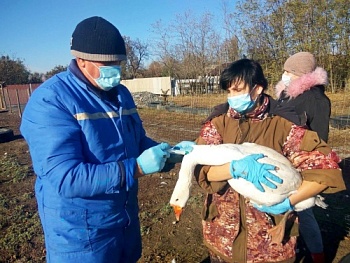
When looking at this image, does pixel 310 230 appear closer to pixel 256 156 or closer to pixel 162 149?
pixel 256 156

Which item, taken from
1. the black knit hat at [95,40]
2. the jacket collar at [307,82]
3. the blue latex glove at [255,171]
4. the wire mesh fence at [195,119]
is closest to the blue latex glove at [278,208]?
the blue latex glove at [255,171]

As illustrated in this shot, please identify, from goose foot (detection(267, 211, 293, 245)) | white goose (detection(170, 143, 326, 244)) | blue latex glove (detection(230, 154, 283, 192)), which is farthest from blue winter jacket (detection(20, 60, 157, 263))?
goose foot (detection(267, 211, 293, 245))

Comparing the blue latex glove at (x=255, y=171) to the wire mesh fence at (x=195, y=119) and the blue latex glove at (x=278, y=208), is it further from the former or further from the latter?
the wire mesh fence at (x=195, y=119)

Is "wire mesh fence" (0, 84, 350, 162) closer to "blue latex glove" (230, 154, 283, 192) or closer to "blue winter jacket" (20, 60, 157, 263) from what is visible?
"blue latex glove" (230, 154, 283, 192)

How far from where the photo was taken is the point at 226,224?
6.92ft

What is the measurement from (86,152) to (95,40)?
71cm

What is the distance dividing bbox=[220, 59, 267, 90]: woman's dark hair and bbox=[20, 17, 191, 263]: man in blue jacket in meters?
0.72

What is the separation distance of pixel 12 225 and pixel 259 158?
4.05m

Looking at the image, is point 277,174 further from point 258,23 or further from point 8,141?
point 258,23

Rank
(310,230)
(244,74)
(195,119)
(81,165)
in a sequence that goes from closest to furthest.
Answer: (81,165) → (244,74) → (310,230) → (195,119)

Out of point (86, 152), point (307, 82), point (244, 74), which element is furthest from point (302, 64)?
point (86, 152)

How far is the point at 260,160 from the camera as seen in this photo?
184 centimetres

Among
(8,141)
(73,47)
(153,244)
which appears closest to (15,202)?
(153,244)

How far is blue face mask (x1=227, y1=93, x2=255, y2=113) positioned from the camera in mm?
2127
